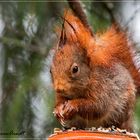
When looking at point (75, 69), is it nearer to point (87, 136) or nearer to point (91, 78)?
point (91, 78)

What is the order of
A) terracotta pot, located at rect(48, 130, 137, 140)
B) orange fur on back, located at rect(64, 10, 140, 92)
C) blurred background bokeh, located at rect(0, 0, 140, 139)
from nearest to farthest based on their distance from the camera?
terracotta pot, located at rect(48, 130, 137, 140) → orange fur on back, located at rect(64, 10, 140, 92) → blurred background bokeh, located at rect(0, 0, 140, 139)

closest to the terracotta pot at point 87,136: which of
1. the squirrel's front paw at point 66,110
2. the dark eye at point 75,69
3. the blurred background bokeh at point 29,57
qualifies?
the squirrel's front paw at point 66,110

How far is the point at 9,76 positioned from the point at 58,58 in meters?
0.98

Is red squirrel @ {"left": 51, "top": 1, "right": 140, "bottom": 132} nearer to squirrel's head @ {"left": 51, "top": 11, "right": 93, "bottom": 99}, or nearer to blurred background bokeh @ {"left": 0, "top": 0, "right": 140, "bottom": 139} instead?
squirrel's head @ {"left": 51, "top": 11, "right": 93, "bottom": 99}

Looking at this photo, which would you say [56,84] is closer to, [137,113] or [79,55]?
[79,55]

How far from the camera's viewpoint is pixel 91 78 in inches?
68.1

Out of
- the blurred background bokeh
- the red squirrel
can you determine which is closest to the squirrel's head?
the red squirrel

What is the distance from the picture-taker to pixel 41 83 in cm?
255

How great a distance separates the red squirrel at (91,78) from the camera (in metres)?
1.69

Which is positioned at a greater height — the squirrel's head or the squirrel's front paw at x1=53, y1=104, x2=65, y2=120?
the squirrel's head

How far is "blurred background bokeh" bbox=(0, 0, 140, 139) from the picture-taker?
259 cm

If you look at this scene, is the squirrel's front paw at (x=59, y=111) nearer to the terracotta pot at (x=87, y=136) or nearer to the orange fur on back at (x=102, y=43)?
the terracotta pot at (x=87, y=136)

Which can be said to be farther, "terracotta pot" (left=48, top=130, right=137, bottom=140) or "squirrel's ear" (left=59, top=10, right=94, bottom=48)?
"squirrel's ear" (left=59, top=10, right=94, bottom=48)

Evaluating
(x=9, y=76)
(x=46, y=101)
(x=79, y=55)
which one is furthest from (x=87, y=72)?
(x=9, y=76)
